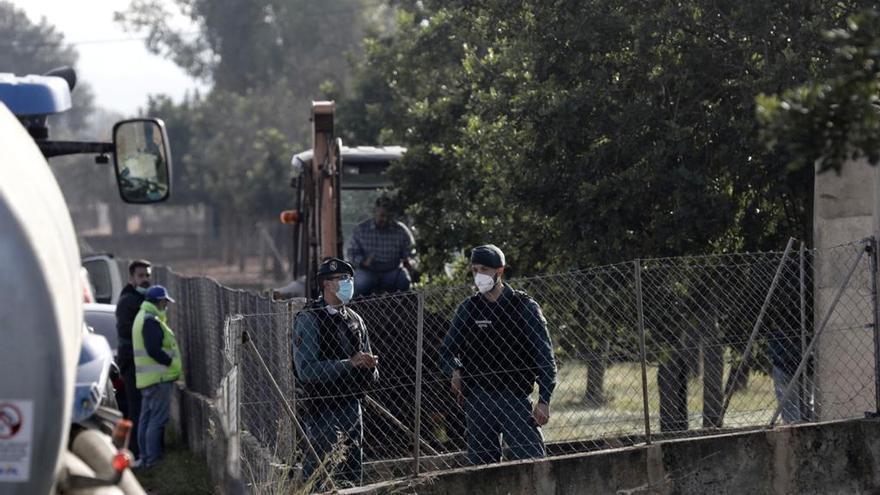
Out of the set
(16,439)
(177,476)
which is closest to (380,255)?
(177,476)

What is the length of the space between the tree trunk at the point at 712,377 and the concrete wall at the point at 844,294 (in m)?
0.78

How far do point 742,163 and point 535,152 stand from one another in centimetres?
199

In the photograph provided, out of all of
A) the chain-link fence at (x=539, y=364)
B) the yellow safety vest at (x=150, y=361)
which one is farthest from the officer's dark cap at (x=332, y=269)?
the yellow safety vest at (x=150, y=361)

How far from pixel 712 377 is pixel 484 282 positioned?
2.82 m

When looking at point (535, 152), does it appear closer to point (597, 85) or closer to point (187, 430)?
point (597, 85)

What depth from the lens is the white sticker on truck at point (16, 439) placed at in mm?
4555

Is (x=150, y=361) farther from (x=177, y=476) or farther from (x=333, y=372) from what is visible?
(x=333, y=372)

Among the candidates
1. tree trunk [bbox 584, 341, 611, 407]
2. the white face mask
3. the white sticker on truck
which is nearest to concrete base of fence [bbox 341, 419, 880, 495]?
the white face mask

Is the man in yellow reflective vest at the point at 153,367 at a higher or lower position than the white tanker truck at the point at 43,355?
lower

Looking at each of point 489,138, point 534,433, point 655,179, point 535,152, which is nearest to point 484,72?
point 489,138

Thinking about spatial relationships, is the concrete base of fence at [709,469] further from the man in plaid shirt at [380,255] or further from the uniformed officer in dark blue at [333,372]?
the man in plaid shirt at [380,255]

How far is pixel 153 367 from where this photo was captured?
13.1 m

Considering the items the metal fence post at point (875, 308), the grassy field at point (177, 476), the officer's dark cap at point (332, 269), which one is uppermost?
the officer's dark cap at point (332, 269)

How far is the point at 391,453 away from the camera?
10.3 metres
